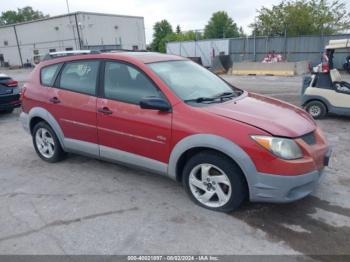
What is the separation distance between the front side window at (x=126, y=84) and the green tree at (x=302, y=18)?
3124cm

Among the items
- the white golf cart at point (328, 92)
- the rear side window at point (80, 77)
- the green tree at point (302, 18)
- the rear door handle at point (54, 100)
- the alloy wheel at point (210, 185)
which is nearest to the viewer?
the alloy wheel at point (210, 185)

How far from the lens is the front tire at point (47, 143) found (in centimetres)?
516

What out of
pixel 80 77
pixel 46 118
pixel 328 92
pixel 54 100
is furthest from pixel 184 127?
pixel 328 92

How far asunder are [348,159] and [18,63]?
160 feet

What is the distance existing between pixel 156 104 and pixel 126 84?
0.69 metres

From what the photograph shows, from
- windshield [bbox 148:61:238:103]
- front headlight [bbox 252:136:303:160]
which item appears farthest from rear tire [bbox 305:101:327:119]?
front headlight [bbox 252:136:303:160]

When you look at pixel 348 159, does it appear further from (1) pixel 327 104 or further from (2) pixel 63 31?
(2) pixel 63 31

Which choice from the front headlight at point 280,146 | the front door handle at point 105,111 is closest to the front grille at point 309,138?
the front headlight at point 280,146

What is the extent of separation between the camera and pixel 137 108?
13.0 ft

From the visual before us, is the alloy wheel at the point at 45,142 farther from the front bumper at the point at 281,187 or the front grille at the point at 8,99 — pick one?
the front grille at the point at 8,99

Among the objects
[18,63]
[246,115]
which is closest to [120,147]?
[246,115]

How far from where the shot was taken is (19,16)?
84.1 metres

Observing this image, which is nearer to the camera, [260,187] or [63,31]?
[260,187]

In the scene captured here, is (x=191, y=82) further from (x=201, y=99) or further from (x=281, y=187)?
(x=281, y=187)
